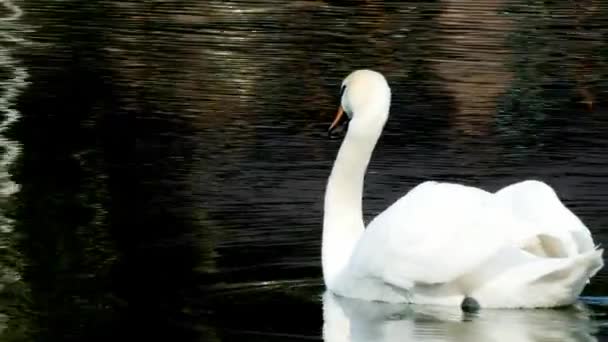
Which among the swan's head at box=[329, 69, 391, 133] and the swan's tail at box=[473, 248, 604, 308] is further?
the swan's head at box=[329, 69, 391, 133]

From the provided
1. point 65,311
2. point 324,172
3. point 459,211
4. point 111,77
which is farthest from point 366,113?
point 111,77

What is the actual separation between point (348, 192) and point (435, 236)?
1217mm

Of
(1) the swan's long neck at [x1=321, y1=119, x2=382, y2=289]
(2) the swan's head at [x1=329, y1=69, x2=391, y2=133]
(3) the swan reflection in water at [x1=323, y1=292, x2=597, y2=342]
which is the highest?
(2) the swan's head at [x1=329, y1=69, x2=391, y2=133]

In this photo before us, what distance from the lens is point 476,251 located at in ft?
28.9

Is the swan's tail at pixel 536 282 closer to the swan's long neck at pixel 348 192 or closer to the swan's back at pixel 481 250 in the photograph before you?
the swan's back at pixel 481 250

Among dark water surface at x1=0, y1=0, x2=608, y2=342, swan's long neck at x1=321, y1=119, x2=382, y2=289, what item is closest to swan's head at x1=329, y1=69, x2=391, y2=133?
swan's long neck at x1=321, y1=119, x2=382, y2=289

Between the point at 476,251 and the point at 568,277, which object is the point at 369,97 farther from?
the point at 568,277

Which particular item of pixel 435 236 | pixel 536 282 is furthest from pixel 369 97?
pixel 536 282

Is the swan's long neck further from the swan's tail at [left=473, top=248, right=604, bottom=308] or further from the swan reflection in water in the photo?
the swan's tail at [left=473, top=248, right=604, bottom=308]

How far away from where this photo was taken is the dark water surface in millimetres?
9188

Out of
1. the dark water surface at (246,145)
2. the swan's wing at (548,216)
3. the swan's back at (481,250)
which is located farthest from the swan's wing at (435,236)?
the dark water surface at (246,145)

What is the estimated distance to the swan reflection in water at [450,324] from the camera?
866 cm

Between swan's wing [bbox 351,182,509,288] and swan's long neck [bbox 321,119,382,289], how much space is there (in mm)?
668

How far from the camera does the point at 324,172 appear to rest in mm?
13398
